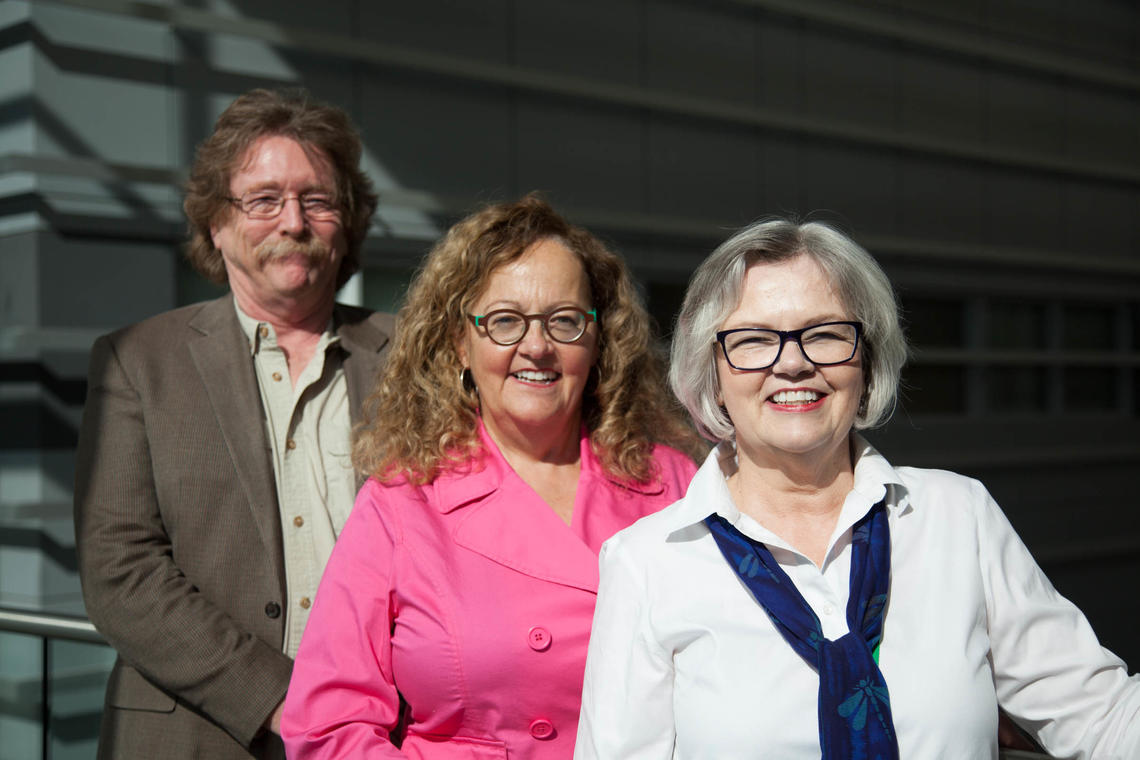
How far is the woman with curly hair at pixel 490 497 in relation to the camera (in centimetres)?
232

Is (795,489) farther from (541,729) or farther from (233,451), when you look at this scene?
(233,451)

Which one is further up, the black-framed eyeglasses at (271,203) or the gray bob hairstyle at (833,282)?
the black-framed eyeglasses at (271,203)

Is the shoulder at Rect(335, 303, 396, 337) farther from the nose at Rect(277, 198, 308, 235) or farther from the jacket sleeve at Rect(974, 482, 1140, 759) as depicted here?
the jacket sleeve at Rect(974, 482, 1140, 759)

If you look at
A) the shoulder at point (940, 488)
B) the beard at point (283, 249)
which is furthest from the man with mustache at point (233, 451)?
the shoulder at point (940, 488)

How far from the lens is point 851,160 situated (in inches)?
457

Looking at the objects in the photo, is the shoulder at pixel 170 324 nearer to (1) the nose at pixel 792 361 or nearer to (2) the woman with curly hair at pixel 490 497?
(2) the woman with curly hair at pixel 490 497

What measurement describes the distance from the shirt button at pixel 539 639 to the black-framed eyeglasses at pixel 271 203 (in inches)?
51.1

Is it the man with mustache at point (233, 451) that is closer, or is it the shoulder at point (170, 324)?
the man with mustache at point (233, 451)

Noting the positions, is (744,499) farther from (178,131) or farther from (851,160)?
(851,160)

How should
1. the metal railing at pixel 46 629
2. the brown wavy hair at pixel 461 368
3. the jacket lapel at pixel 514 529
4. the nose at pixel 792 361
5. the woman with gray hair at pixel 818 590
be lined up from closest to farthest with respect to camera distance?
the woman with gray hair at pixel 818 590 < the nose at pixel 792 361 < the jacket lapel at pixel 514 529 < the brown wavy hair at pixel 461 368 < the metal railing at pixel 46 629

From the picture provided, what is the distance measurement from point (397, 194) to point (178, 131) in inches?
63.8

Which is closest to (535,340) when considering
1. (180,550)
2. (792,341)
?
(792,341)

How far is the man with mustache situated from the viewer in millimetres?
2656

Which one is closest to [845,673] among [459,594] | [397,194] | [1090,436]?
[459,594]
